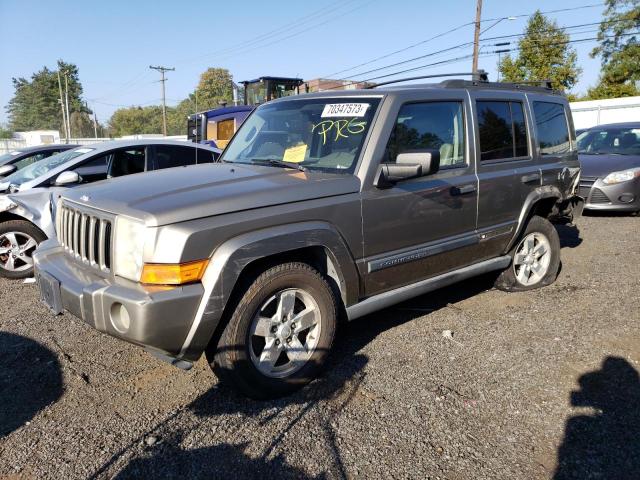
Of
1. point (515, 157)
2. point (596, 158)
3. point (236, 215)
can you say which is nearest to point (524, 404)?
point (236, 215)

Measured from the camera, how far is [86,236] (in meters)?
3.07

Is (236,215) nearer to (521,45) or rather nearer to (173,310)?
(173,310)

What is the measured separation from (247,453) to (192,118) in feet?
53.8

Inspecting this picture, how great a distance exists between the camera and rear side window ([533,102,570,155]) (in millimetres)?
4832

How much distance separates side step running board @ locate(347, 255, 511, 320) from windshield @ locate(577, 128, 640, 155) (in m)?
6.76

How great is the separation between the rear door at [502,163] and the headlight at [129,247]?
272 centimetres

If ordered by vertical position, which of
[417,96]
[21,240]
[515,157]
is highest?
[417,96]

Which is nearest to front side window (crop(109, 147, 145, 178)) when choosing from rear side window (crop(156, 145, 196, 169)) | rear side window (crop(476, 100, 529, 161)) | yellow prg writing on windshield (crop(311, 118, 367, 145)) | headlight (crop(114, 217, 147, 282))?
rear side window (crop(156, 145, 196, 169))

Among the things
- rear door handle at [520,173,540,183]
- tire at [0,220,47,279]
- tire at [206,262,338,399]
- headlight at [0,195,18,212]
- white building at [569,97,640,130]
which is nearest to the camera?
tire at [206,262,338,399]

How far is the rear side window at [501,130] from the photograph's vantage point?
165 inches


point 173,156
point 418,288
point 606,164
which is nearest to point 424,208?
point 418,288

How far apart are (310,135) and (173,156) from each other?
137 inches

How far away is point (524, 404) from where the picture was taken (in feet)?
9.89

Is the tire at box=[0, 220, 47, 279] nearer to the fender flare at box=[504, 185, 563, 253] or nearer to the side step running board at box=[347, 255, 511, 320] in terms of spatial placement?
the side step running board at box=[347, 255, 511, 320]
